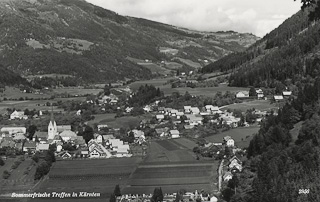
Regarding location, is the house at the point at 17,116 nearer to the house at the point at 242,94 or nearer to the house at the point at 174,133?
the house at the point at 174,133

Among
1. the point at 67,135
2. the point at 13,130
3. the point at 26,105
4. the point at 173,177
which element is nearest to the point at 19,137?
the point at 13,130

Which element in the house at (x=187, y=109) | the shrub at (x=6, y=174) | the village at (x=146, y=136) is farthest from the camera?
the house at (x=187, y=109)

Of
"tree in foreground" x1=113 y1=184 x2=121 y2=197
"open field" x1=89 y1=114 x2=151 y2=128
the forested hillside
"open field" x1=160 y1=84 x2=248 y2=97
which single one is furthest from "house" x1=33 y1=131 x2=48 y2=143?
"open field" x1=160 y1=84 x2=248 y2=97

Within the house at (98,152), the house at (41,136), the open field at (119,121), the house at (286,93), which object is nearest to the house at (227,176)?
the house at (98,152)

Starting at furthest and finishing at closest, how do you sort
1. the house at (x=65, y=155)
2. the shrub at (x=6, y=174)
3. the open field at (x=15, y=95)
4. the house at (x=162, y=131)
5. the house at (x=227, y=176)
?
the open field at (x=15, y=95) < the house at (x=162, y=131) < the house at (x=65, y=155) < the shrub at (x=6, y=174) < the house at (x=227, y=176)

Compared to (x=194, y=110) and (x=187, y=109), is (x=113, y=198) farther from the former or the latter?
(x=187, y=109)

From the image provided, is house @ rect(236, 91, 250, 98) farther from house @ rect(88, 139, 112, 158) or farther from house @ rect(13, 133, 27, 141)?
house @ rect(13, 133, 27, 141)
